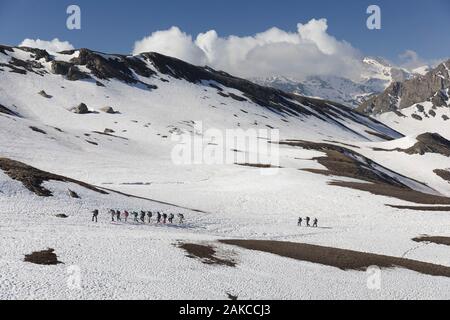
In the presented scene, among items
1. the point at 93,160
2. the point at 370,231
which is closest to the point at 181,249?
the point at 370,231

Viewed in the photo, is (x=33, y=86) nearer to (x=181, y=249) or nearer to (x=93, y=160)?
(x=93, y=160)

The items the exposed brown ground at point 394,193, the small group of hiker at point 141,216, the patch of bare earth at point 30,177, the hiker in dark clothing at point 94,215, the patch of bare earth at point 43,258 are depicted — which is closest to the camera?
the patch of bare earth at point 43,258

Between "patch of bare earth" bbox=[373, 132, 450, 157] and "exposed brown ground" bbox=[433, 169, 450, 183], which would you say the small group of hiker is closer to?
"exposed brown ground" bbox=[433, 169, 450, 183]

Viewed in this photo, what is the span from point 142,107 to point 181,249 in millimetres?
151907

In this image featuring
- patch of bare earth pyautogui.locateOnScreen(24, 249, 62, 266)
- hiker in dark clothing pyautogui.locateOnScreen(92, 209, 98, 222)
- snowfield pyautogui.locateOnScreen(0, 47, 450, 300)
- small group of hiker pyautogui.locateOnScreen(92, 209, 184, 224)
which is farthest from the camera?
small group of hiker pyautogui.locateOnScreen(92, 209, 184, 224)

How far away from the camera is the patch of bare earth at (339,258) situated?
43.5 m

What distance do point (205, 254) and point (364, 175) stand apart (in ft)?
292

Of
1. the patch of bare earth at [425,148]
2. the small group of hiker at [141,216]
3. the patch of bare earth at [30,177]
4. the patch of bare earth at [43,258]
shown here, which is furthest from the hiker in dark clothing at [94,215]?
the patch of bare earth at [425,148]

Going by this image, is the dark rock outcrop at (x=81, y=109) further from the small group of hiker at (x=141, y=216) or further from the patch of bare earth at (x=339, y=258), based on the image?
the patch of bare earth at (x=339, y=258)

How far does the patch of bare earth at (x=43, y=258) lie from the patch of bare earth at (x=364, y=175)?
204ft

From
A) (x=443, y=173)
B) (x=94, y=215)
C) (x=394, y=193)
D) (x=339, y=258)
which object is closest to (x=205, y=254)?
(x=339, y=258)

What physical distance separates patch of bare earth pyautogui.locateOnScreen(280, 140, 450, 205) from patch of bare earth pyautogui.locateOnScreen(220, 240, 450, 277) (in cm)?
3726

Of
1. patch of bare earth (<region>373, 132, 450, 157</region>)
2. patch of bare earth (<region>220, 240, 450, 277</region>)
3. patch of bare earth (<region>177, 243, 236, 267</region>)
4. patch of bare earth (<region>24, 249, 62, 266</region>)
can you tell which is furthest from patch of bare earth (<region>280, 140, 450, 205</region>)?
patch of bare earth (<region>24, 249, 62, 266</region>)

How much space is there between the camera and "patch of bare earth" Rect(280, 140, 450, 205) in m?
84.9
